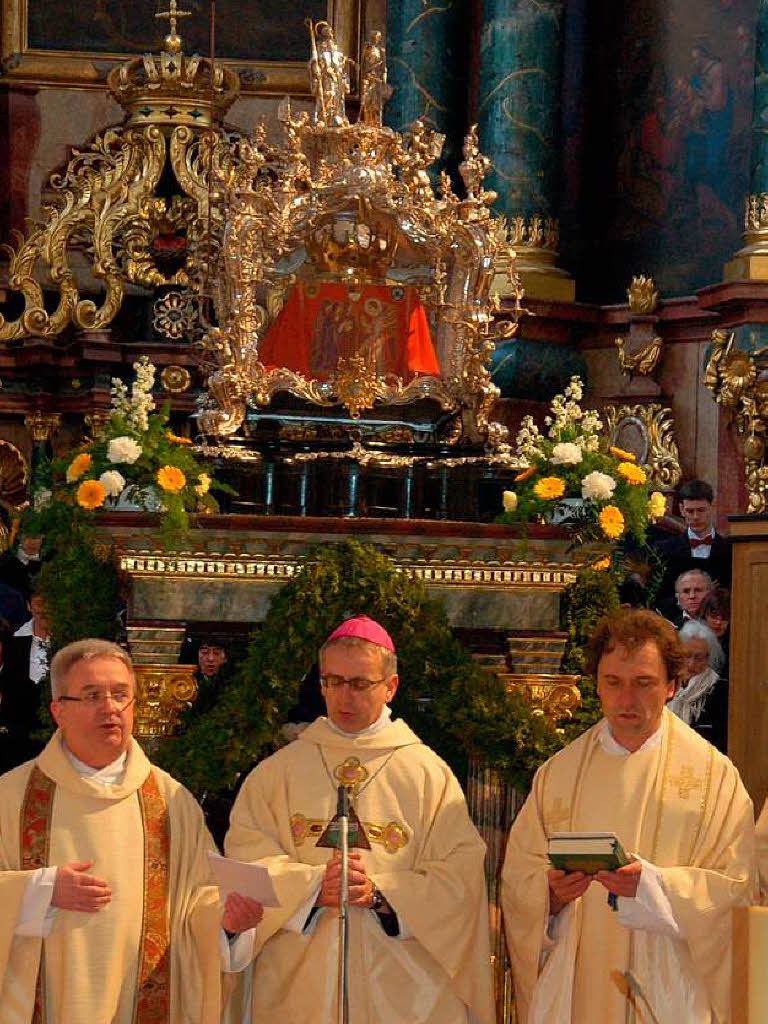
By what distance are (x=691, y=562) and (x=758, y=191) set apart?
10.2ft

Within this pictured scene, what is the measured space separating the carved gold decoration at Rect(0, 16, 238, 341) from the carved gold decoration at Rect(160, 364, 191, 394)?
59 centimetres

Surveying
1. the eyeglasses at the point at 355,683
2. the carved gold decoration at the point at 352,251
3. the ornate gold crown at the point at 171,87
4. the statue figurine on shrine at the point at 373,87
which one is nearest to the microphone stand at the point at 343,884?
the eyeglasses at the point at 355,683

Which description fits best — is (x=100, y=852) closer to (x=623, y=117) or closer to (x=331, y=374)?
(x=331, y=374)

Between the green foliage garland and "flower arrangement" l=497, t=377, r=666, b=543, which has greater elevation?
"flower arrangement" l=497, t=377, r=666, b=543

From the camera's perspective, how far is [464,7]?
14.9 m

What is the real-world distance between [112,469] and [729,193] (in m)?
6.35

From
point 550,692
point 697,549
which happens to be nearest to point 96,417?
point 697,549

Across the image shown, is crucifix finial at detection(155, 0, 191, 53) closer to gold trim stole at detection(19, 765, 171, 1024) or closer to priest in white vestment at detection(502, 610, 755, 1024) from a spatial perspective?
priest in white vestment at detection(502, 610, 755, 1024)

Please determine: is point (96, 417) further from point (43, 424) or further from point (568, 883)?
point (568, 883)

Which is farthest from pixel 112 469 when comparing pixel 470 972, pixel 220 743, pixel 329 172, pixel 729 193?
pixel 729 193

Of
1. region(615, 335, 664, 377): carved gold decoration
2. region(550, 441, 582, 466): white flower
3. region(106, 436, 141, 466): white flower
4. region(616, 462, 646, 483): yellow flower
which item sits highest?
region(615, 335, 664, 377): carved gold decoration

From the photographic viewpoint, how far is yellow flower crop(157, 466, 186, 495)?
8656 mm

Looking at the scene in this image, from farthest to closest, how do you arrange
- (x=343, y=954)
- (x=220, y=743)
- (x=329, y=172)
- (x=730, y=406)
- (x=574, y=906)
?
(x=730, y=406)
(x=329, y=172)
(x=220, y=743)
(x=574, y=906)
(x=343, y=954)

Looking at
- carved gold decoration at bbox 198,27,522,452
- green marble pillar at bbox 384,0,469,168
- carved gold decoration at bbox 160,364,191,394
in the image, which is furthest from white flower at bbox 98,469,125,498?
green marble pillar at bbox 384,0,469,168
